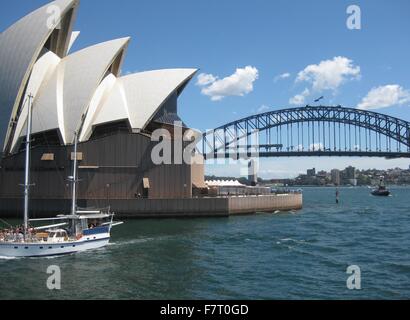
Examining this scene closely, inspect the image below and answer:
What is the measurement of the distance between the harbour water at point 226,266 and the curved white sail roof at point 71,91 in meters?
16.6

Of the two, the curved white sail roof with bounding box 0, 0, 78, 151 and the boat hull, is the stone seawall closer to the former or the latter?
the curved white sail roof with bounding box 0, 0, 78, 151

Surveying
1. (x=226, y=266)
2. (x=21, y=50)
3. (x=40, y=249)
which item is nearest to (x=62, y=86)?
(x=21, y=50)

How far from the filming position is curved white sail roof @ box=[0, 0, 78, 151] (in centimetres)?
4247

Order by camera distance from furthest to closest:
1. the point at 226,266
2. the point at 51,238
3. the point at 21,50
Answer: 1. the point at 21,50
2. the point at 51,238
3. the point at 226,266

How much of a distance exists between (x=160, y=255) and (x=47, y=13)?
31258mm

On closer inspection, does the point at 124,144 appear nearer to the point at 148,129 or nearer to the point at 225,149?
the point at 148,129

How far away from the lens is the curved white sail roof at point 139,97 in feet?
151

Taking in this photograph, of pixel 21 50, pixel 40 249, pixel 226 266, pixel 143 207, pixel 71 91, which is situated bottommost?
pixel 226 266

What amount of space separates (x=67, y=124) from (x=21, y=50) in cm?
800

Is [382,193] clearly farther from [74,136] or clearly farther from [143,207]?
[74,136]

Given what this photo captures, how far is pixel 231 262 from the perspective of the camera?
20.3 metres

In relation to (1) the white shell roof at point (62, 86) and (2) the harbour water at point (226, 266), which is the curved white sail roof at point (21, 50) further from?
(2) the harbour water at point (226, 266)

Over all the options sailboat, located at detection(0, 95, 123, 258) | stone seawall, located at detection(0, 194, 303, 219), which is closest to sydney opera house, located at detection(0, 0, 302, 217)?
stone seawall, located at detection(0, 194, 303, 219)

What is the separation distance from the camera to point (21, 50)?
42.9 metres
